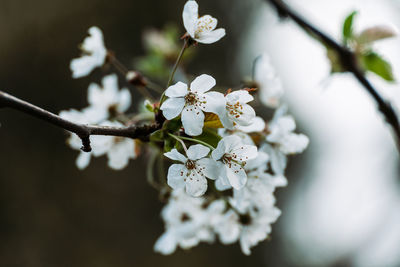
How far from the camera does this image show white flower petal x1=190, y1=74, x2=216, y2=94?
2.11ft

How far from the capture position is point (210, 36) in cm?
74

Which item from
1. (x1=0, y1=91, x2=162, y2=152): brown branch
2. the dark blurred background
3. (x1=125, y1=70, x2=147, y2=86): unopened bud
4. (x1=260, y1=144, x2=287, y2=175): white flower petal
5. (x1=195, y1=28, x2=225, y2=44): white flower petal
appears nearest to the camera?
(x1=0, y1=91, x2=162, y2=152): brown branch

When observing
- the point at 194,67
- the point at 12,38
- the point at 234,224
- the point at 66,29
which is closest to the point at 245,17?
the point at 194,67

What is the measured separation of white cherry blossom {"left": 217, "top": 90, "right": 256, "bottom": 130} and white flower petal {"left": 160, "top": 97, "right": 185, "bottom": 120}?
2.7 inches

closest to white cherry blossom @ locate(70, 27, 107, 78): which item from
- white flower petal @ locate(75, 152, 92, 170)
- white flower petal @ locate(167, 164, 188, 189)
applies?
white flower petal @ locate(75, 152, 92, 170)

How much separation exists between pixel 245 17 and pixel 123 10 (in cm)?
132

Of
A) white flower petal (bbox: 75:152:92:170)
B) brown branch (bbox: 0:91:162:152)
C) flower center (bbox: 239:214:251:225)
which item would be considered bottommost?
brown branch (bbox: 0:91:162:152)

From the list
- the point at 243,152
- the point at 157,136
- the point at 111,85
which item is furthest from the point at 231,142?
the point at 111,85

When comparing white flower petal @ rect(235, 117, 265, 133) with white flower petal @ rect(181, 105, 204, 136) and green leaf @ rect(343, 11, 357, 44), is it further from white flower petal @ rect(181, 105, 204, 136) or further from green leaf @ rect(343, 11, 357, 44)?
green leaf @ rect(343, 11, 357, 44)

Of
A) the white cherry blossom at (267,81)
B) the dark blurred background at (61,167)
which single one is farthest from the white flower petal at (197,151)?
the dark blurred background at (61,167)

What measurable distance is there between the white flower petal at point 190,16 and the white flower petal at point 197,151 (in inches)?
9.7

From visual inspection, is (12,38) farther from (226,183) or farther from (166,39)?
(226,183)

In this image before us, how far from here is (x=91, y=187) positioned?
3.77 metres

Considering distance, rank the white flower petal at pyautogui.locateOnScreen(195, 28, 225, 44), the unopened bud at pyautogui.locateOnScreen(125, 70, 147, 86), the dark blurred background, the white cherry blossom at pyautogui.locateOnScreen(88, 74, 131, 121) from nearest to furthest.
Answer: the white flower petal at pyautogui.locateOnScreen(195, 28, 225, 44)
the unopened bud at pyautogui.locateOnScreen(125, 70, 147, 86)
the white cherry blossom at pyautogui.locateOnScreen(88, 74, 131, 121)
the dark blurred background
